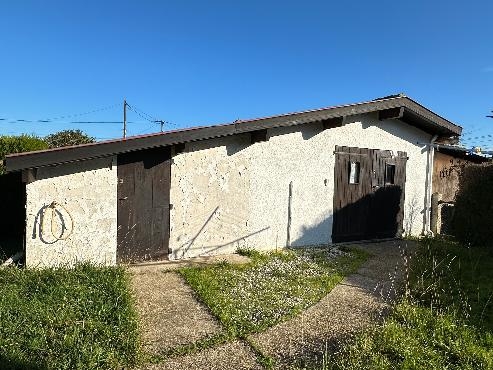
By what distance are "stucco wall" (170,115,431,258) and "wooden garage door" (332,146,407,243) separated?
27cm

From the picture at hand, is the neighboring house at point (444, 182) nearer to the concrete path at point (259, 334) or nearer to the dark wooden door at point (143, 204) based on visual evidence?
the concrete path at point (259, 334)

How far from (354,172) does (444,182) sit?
431 centimetres

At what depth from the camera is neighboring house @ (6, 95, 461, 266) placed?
640 centimetres

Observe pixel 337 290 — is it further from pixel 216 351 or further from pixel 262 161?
pixel 262 161

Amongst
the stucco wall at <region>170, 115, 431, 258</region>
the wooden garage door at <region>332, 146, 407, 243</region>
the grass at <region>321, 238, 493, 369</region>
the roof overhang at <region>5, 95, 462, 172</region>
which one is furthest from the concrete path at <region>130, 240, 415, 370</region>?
the wooden garage door at <region>332, 146, 407, 243</region>

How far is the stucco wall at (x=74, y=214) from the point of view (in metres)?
6.20

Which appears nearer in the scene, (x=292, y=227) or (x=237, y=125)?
(x=237, y=125)

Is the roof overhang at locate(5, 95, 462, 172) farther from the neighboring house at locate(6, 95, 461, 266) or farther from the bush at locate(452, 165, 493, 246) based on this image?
the bush at locate(452, 165, 493, 246)

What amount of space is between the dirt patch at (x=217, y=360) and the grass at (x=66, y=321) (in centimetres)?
41

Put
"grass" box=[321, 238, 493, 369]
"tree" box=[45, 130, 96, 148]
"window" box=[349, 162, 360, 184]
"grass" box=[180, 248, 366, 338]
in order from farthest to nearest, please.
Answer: "tree" box=[45, 130, 96, 148]
"window" box=[349, 162, 360, 184]
"grass" box=[180, 248, 366, 338]
"grass" box=[321, 238, 493, 369]

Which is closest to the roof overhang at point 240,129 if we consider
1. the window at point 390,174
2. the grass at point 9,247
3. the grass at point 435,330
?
the window at point 390,174

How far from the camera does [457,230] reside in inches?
339

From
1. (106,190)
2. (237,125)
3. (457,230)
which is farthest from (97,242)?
(457,230)

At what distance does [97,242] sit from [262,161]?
392 cm
